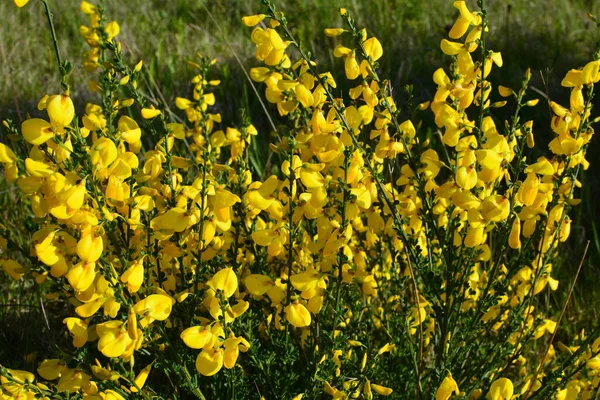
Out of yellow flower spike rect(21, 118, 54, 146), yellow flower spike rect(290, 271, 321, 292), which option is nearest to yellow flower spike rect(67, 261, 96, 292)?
yellow flower spike rect(21, 118, 54, 146)

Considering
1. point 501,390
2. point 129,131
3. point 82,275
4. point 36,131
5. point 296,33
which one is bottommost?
point 296,33

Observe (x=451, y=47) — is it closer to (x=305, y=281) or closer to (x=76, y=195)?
(x=305, y=281)

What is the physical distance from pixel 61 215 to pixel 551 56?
12.9 feet

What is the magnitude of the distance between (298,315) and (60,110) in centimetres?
61

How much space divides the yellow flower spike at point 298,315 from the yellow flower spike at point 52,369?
1.78ft

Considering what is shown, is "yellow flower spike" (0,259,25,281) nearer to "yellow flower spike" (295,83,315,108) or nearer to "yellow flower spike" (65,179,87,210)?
"yellow flower spike" (65,179,87,210)

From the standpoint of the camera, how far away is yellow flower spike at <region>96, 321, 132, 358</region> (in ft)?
4.47

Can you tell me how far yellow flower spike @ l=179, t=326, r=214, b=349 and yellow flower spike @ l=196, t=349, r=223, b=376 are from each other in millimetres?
22

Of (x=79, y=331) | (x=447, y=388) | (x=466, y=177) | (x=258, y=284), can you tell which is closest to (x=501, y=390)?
(x=447, y=388)

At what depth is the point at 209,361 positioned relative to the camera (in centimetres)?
140

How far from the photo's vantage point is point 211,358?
140cm

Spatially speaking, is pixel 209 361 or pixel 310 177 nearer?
pixel 209 361

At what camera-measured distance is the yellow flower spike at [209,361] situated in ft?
4.60

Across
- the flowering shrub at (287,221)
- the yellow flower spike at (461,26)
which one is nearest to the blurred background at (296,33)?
the flowering shrub at (287,221)
